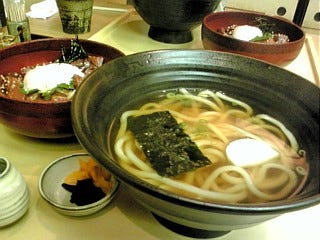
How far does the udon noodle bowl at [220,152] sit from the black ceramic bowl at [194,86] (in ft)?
0.09

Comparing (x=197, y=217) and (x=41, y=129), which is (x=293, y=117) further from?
(x=41, y=129)

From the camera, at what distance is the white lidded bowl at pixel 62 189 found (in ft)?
2.62

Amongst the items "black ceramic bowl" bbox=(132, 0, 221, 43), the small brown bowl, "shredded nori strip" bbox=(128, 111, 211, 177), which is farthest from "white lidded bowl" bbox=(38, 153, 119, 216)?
"black ceramic bowl" bbox=(132, 0, 221, 43)

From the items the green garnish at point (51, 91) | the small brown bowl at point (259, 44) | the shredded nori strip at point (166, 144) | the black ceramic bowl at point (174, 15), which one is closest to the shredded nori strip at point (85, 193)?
the shredded nori strip at point (166, 144)

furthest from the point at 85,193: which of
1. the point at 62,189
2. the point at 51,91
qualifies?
the point at 51,91

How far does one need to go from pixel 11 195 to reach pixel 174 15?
111 cm

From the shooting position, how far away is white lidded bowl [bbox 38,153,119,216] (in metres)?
0.80

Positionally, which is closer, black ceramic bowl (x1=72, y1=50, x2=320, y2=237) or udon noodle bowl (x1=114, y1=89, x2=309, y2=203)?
black ceramic bowl (x1=72, y1=50, x2=320, y2=237)

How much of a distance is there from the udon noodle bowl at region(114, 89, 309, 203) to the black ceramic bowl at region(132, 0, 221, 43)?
2.07 ft

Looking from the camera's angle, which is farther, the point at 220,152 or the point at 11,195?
the point at 220,152

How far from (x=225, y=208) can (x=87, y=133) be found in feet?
0.95

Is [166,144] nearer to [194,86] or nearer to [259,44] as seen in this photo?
[194,86]

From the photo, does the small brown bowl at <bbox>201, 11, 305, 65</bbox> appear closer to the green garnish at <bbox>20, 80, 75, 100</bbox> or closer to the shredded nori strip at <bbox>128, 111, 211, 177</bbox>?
the shredded nori strip at <bbox>128, 111, 211, 177</bbox>

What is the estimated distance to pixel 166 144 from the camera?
0.88 metres
